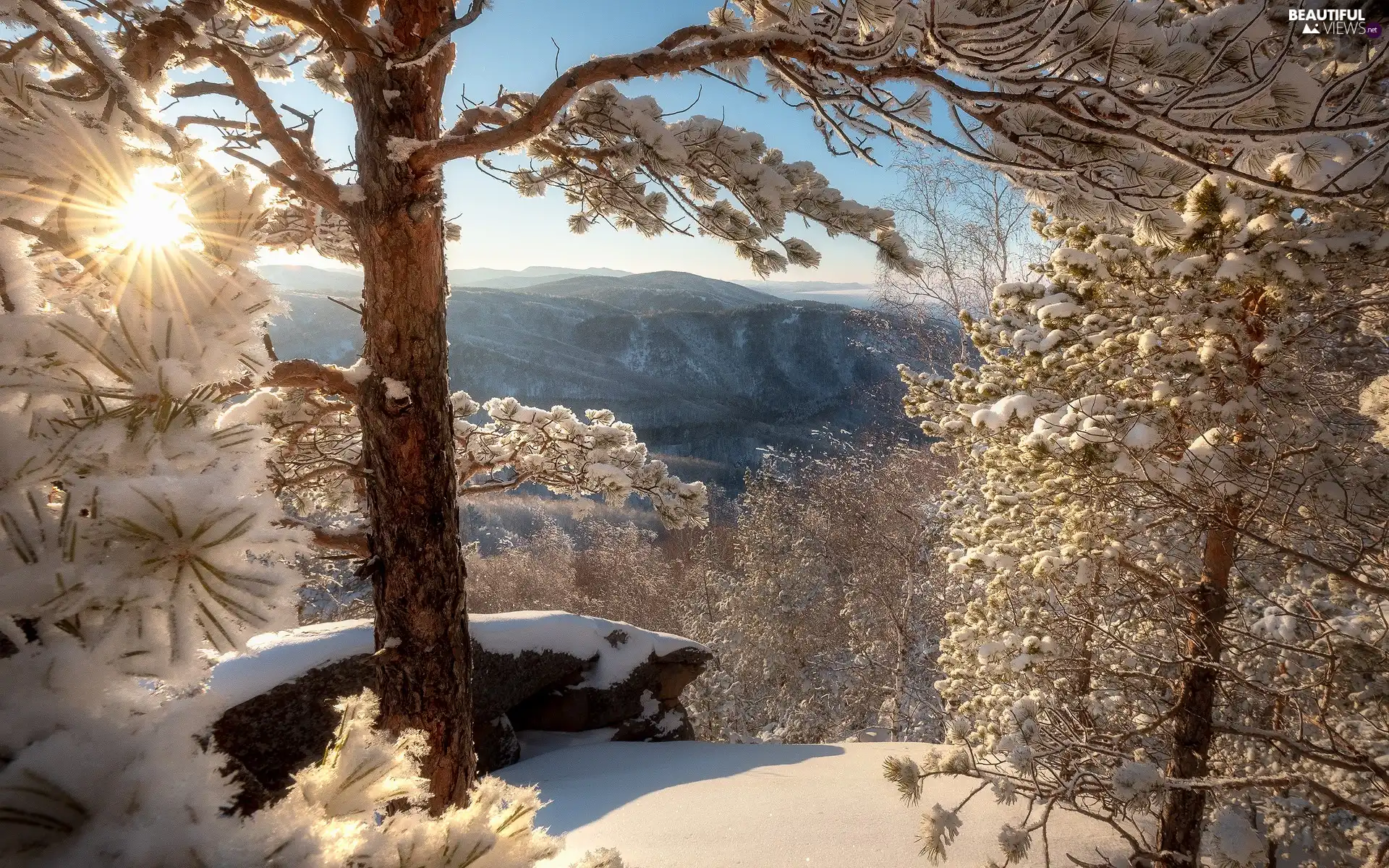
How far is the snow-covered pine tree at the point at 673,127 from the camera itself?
1.96 m

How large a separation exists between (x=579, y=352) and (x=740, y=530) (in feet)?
213

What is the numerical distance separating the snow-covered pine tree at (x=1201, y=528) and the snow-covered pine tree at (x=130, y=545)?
3.08 metres

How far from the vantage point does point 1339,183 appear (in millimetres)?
2879

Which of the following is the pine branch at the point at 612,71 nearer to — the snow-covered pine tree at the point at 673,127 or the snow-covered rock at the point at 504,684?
the snow-covered pine tree at the point at 673,127

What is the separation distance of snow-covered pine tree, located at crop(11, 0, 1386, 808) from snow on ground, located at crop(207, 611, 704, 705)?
2.04 m

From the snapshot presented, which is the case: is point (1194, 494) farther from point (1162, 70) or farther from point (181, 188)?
point (181, 188)

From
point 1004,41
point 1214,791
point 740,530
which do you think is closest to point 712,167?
point 1004,41

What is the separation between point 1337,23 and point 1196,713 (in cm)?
371

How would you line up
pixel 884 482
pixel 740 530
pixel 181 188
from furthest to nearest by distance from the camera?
1. pixel 740 530
2. pixel 884 482
3. pixel 181 188

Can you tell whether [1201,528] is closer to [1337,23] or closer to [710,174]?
[1337,23]

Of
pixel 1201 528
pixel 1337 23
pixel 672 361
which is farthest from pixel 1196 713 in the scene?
pixel 672 361

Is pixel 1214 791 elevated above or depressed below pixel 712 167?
below

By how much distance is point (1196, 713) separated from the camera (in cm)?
396

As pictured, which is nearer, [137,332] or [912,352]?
[137,332]
